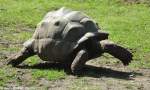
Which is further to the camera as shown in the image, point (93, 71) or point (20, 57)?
point (20, 57)

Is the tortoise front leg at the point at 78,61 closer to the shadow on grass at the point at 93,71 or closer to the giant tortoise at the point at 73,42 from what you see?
the giant tortoise at the point at 73,42

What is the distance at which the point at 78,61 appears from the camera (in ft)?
30.7

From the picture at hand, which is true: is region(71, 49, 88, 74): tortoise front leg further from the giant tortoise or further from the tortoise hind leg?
the tortoise hind leg

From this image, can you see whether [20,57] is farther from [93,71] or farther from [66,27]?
[93,71]

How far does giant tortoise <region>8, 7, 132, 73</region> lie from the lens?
373 inches

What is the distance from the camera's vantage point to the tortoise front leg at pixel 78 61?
9.34 m

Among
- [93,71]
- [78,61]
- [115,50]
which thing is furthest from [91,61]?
[78,61]

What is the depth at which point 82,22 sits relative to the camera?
9703 mm

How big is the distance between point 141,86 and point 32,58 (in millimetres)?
2543

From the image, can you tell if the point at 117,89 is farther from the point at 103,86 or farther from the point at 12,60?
the point at 12,60

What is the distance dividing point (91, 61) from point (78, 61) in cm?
145

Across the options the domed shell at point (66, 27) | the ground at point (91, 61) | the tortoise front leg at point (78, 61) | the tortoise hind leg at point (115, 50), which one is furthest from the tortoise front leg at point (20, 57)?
the tortoise hind leg at point (115, 50)

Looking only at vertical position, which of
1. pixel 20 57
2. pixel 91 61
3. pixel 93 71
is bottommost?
pixel 91 61

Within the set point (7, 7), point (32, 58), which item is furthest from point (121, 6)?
point (32, 58)
